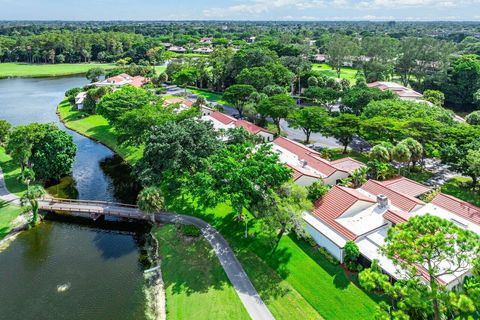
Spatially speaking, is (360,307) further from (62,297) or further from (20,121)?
(20,121)

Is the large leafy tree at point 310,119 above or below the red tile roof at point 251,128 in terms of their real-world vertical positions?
above

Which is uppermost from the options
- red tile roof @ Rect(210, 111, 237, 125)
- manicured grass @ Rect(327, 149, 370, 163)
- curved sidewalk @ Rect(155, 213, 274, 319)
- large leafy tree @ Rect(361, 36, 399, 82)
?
large leafy tree @ Rect(361, 36, 399, 82)

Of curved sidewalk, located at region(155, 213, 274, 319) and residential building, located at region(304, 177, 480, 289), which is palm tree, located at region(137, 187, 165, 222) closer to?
curved sidewalk, located at region(155, 213, 274, 319)

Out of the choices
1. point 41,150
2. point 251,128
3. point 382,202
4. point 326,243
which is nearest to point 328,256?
point 326,243

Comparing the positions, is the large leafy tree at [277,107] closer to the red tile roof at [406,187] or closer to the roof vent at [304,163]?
the roof vent at [304,163]

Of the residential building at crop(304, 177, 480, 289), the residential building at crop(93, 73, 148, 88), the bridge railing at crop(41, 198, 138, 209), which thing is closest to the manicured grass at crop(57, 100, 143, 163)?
the bridge railing at crop(41, 198, 138, 209)

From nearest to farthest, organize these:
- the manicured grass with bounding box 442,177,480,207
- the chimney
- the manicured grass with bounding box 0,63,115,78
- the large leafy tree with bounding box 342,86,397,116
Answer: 1. the chimney
2. the manicured grass with bounding box 442,177,480,207
3. the large leafy tree with bounding box 342,86,397,116
4. the manicured grass with bounding box 0,63,115,78

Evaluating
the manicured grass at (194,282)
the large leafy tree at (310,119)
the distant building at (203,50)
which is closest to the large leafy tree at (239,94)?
the large leafy tree at (310,119)
